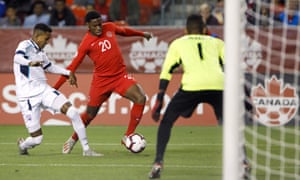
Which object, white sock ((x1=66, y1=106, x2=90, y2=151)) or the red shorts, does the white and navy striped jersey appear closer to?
white sock ((x1=66, y1=106, x2=90, y2=151))

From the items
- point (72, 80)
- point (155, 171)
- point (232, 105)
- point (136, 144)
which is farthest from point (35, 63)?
point (232, 105)

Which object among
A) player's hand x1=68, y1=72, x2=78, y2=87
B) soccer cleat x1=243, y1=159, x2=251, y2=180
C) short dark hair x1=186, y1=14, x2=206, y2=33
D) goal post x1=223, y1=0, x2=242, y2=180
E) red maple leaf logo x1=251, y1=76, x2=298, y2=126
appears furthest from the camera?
red maple leaf logo x1=251, y1=76, x2=298, y2=126

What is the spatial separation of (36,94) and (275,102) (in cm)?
589

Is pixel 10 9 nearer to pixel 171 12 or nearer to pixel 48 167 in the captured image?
pixel 171 12

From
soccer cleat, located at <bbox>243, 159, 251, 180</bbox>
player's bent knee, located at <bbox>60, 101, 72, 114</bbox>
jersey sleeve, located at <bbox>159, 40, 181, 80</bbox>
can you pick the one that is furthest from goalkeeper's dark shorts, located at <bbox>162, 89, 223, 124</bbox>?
player's bent knee, located at <bbox>60, 101, 72, 114</bbox>

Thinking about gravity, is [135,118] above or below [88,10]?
below

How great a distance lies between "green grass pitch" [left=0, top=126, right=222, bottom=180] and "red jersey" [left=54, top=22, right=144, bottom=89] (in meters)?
1.24

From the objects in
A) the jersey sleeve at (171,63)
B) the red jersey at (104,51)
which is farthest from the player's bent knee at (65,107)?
the jersey sleeve at (171,63)

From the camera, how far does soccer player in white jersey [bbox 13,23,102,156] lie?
45.8 feet

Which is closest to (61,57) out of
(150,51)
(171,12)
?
(150,51)

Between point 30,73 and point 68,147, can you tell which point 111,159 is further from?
point 30,73

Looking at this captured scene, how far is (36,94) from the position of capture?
1404cm

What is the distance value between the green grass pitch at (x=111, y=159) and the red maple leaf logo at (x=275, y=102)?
0.95 metres

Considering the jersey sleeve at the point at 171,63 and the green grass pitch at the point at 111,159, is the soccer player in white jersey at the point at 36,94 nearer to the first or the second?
the green grass pitch at the point at 111,159
